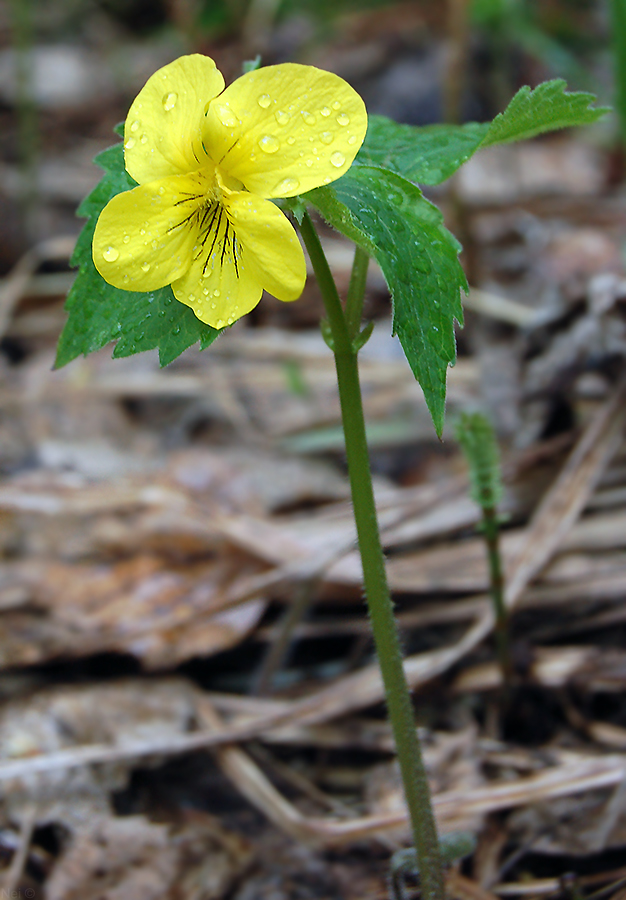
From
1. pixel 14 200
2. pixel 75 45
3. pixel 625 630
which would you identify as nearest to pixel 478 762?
pixel 625 630

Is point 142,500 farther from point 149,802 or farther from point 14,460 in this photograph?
point 149,802

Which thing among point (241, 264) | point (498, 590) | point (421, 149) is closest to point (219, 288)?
point (241, 264)

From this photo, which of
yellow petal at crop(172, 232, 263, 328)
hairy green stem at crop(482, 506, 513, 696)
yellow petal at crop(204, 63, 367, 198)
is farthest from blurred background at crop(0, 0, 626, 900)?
yellow petal at crop(204, 63, 367, 198)

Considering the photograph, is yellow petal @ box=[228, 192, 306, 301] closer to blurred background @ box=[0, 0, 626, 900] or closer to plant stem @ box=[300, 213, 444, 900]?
plant stem @ box=[300, 213, 444, 900]

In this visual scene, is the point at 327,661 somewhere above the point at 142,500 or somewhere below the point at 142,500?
below

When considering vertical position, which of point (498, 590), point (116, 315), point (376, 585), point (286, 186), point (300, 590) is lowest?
point (300, 590)

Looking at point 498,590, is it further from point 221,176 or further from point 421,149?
point 221,176
